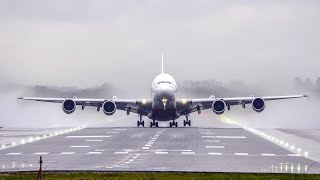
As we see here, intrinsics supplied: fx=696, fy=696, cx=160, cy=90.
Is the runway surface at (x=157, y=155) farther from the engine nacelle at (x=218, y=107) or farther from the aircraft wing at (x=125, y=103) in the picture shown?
the aircraft wing at (x=125, y=103)

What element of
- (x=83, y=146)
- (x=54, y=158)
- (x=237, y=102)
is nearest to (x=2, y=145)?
(x=83, y=146)

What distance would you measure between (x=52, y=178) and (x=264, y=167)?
1402 cm

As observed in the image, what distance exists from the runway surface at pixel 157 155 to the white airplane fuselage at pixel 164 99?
18.6 metres

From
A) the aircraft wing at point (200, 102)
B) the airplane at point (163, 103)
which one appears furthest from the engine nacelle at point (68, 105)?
the aircraft wing at point (200, 102)

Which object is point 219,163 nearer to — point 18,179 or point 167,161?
point 167,161

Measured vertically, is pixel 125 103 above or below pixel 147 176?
above

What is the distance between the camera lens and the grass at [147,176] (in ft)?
123

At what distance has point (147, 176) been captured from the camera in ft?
124

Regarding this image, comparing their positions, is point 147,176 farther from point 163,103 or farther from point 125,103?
point 125,103

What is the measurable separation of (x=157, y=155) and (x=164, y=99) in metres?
40.6

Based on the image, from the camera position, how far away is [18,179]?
121 feet

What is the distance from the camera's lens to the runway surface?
43938 mm

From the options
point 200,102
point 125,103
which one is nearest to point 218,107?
point 200,102

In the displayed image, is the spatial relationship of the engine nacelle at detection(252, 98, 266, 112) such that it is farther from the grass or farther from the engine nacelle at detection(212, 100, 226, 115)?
the grass
